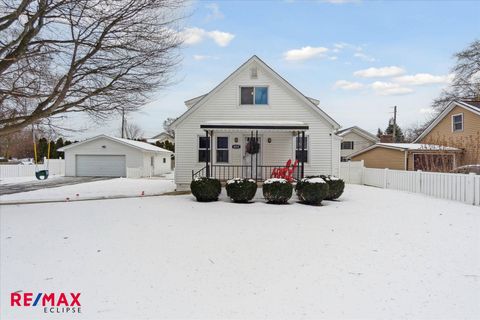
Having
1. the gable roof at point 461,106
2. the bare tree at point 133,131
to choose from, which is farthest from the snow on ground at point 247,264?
the bare tree at point 133,131

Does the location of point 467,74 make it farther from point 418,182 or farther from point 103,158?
point 103,158

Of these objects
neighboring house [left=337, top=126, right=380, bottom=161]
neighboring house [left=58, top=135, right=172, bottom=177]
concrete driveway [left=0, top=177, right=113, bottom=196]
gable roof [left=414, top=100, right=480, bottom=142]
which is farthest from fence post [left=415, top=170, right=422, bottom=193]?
neighboring house [left=337, top=126, right=380, bottom=161]

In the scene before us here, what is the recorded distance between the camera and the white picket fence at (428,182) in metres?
11.7

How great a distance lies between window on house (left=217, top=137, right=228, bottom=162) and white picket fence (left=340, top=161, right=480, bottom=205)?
885 cm

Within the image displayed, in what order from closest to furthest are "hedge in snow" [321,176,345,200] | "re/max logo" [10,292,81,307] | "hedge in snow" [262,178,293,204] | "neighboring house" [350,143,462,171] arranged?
"re/max logo" [10,292,81,307], "hedge in snow" [262,178,293,204], "hedge in snow" [321,176,345,200], "neighboring house" [350,143,462,171]

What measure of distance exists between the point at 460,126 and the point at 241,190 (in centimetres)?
1957

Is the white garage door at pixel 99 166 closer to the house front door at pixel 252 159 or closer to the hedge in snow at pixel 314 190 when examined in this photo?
the house front door at pixel 252 159

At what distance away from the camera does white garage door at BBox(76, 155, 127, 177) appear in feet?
97.5

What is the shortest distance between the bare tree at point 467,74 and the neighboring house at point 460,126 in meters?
13.7

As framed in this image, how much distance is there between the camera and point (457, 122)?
24.0 meters

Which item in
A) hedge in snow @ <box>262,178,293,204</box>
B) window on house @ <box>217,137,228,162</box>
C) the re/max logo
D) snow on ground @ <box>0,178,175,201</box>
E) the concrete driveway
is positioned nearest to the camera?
the re/max logo

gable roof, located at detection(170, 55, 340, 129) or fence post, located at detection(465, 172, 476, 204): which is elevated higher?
gable roof, located at detection(170, 55, 340, 129)

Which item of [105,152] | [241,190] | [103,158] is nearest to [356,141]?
[105,152]

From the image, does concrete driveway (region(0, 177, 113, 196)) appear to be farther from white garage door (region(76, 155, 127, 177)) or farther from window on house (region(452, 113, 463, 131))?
window on house (region(452, 113, 463, 131))
